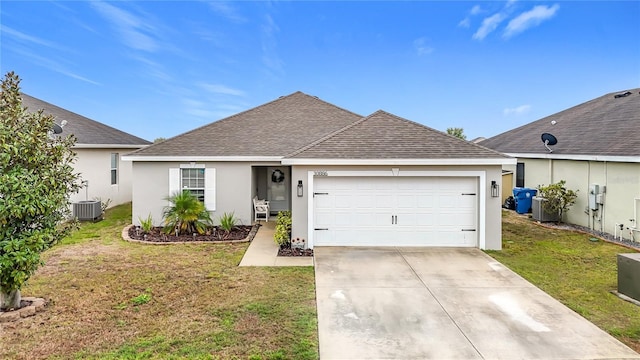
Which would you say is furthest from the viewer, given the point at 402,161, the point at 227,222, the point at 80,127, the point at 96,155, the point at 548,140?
the point at 80,127

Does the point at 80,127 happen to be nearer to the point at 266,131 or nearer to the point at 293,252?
the point at 266,131

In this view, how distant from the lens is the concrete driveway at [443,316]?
4.82 metres

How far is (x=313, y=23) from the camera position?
74.8 feet

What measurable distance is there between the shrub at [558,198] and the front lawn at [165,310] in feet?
34.1

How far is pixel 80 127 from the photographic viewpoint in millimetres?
17438

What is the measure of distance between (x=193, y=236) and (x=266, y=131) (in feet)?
16.9

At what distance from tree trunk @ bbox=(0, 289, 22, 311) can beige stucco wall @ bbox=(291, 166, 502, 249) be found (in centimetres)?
588

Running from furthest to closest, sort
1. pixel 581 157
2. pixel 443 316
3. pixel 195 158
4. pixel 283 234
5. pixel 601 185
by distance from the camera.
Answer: pixel 581 157 → pixel 195 158 → pixel 601 185 → pixel 283 234 → pixel 443 316

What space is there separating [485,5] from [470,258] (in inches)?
598

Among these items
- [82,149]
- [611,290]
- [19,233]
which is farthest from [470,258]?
[82,149]

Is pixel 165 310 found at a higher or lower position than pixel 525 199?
lower

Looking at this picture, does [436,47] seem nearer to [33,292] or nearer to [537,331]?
[537,331]

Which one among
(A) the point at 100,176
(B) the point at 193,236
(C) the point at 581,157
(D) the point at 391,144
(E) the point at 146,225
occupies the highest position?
(D) the point at 391,144

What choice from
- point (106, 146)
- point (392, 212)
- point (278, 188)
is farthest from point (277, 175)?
point (106, 146)
